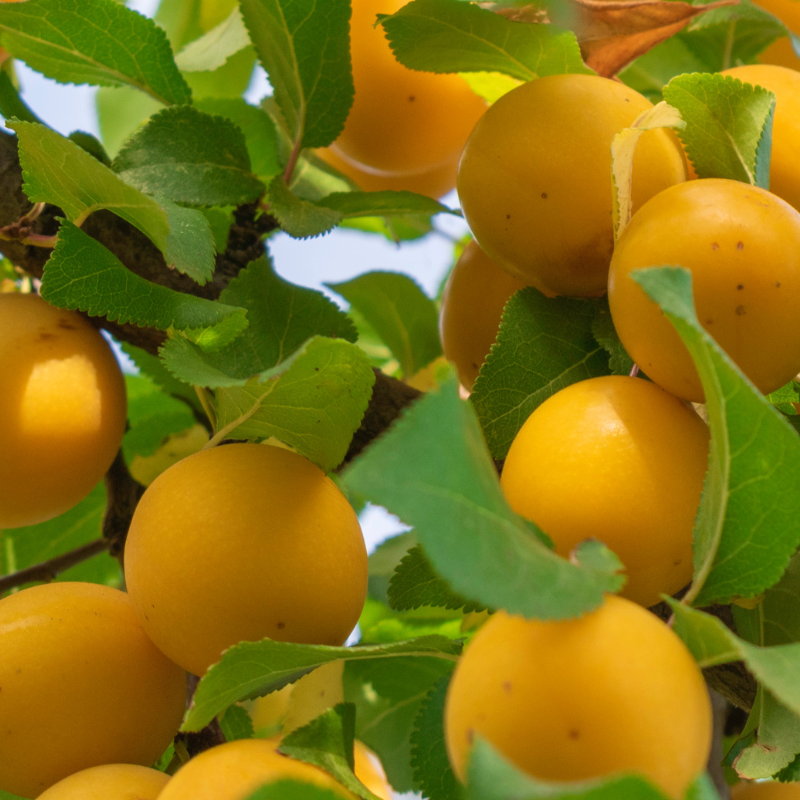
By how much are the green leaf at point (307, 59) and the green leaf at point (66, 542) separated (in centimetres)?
44

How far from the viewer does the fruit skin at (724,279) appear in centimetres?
41

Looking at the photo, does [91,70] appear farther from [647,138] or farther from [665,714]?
[665,714]

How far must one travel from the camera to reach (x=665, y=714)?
30 cm

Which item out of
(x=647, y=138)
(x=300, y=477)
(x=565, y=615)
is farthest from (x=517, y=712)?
(x=647, y=138)

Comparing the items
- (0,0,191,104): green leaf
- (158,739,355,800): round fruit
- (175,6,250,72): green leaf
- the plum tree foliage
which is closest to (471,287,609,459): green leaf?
the plum tree foliage

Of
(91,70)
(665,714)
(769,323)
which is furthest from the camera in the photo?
(91,70)

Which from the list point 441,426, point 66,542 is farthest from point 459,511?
point 66,542

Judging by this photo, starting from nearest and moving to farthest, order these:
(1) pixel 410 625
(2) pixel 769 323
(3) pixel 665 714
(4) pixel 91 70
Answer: (3) pixel 665 714
(2) pixel 769 323
(4) pixel 91 70
(1) pixel 410 625

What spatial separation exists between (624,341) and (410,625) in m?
0.51

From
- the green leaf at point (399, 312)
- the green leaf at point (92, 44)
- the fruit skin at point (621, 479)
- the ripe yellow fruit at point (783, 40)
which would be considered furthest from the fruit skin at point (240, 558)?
the ripe yellow fruit at point (783, 40)

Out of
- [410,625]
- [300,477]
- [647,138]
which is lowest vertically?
[410,625]

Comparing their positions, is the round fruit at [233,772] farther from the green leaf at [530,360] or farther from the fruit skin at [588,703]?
the green leaf at [530,360]

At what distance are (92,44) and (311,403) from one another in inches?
13.7

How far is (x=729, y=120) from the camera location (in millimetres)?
492
